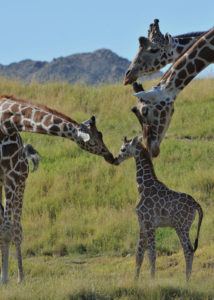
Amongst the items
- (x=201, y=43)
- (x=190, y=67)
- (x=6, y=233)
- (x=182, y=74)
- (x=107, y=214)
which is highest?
(x=201, y=43)

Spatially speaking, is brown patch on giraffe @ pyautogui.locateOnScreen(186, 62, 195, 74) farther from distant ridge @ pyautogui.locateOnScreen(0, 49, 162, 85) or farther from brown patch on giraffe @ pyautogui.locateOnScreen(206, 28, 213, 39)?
distant ridge @ pyautogui.locateOnScreen(0, 49, 162, 85)

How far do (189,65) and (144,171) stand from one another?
1.53m

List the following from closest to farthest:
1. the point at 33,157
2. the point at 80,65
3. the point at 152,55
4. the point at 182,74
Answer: the point at 182,74 < the point at 152,55 < the point at 33,157 < the point at 80,65

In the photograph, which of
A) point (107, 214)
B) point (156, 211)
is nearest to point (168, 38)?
point (156, 211)

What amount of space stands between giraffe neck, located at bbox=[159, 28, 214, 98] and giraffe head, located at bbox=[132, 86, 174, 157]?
0.87ft

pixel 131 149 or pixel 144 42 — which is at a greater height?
pixel 144 42

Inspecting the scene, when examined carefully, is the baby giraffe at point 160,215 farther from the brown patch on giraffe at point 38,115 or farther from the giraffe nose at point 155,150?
the brown patch on giraffe at point 38,115

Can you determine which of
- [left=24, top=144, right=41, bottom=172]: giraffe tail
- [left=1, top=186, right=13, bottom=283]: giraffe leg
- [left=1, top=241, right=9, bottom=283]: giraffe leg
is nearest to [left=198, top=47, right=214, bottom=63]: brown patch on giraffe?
[left=1, top=186, right=13, bottom=283]: giraffe leg

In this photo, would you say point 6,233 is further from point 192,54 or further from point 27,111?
point 192,54

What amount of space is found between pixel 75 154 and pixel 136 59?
821 centimetres

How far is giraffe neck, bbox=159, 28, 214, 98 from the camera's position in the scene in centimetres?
A: 1196

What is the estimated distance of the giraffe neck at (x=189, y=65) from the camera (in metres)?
12.0

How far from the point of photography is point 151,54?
1323 centimetres

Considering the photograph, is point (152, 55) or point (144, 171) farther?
point (152, 55)
